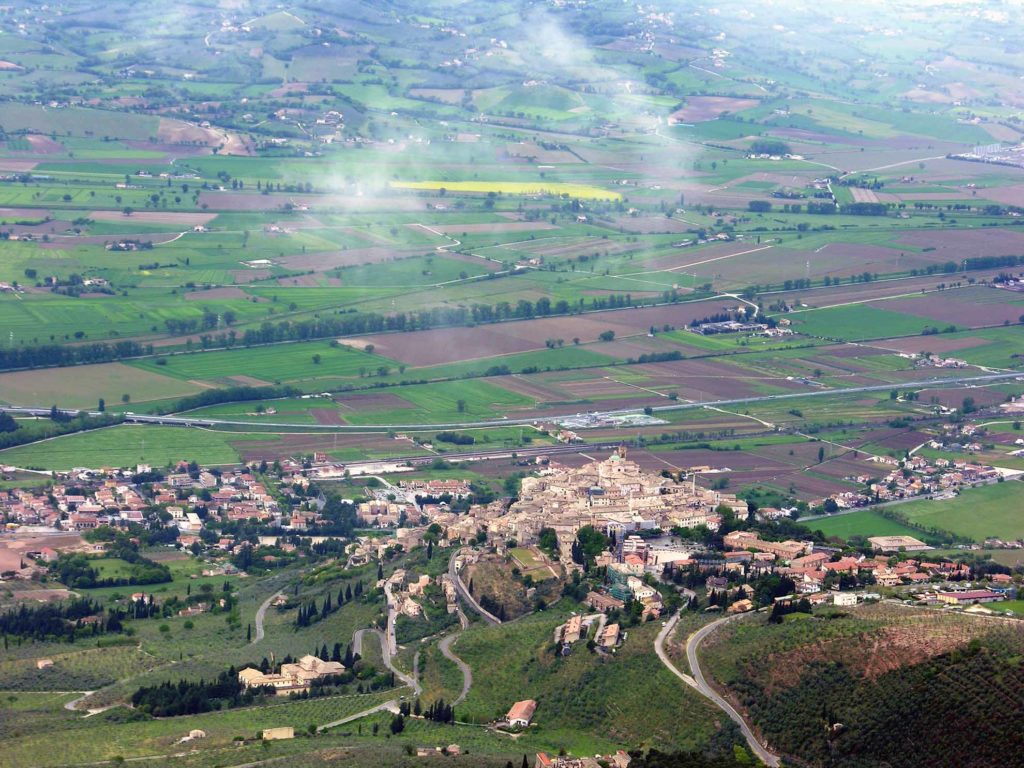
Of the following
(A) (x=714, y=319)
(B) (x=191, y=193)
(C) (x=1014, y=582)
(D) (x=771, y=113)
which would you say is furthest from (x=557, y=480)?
(D) (x=771, y=113)

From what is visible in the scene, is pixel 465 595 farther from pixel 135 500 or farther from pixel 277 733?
pixel 135 500

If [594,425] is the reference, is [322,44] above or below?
above

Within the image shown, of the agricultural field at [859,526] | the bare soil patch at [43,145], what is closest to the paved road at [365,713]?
the agricultural field at [859,526]

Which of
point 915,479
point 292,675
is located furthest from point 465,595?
point 915,479

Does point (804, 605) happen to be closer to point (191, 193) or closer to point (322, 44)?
point (191, 193)

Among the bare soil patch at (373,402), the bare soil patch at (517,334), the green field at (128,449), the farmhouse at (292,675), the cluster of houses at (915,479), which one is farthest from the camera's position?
the bare soil patch at (517,334)

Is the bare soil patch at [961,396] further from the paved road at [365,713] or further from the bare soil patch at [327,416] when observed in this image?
the paved road at [365,713]

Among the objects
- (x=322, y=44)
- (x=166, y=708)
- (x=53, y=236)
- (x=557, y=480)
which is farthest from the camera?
(x=322, y=44)
